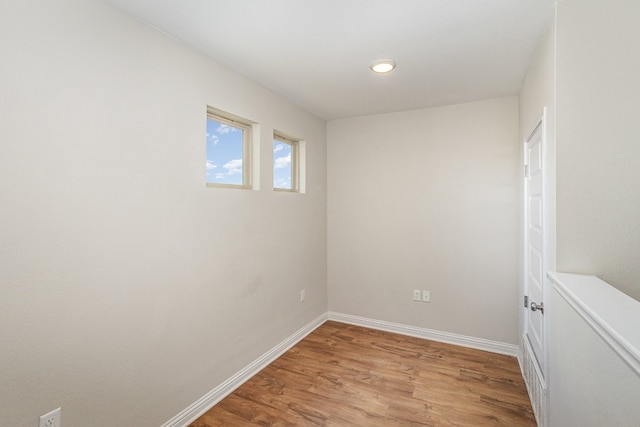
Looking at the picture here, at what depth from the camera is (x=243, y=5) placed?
5.42 feet

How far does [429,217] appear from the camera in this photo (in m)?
3.38

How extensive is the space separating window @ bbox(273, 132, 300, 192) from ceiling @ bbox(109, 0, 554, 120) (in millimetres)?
554

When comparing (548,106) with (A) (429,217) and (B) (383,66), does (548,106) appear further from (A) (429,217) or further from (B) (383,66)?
(A) (429,217)

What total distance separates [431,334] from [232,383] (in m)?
2.08

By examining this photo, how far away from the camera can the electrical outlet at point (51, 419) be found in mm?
1372

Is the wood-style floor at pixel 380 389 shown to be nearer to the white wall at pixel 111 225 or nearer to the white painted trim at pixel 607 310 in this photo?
the white wall at pixel 111 225

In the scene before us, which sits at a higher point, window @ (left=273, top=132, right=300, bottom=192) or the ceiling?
the ceiling

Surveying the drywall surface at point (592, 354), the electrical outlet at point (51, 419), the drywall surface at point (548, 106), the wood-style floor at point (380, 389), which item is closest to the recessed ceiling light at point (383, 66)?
the drywall surface at point (548, 106)

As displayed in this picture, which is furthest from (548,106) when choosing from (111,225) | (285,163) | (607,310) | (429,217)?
(111,225)

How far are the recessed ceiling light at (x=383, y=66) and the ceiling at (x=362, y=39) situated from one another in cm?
5

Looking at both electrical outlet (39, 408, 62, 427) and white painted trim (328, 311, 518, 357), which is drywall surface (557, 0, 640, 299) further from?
electrical outlet (39, 408, 62, 427)

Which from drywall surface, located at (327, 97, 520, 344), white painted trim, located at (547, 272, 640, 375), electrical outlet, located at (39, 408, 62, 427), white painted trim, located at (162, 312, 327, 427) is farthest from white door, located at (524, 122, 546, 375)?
electrical outlet, located at (39, 408, 62, 427)

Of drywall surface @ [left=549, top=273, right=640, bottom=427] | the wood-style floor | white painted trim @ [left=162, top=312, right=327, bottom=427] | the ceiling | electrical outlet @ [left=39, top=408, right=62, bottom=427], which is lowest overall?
the wood-style floor

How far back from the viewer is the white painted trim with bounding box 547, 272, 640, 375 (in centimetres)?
81
